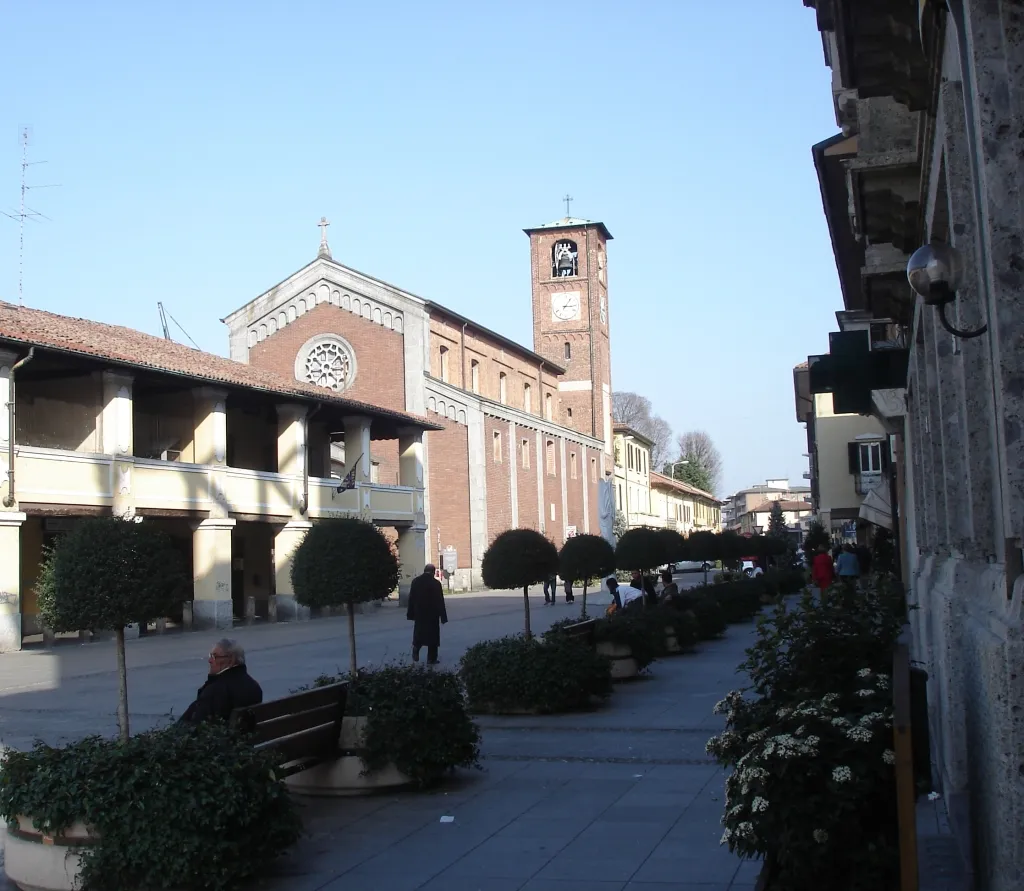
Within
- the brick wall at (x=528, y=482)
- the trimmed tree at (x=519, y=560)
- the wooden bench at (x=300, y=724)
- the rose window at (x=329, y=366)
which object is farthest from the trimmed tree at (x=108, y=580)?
the brick wall at (x=528, y=482)

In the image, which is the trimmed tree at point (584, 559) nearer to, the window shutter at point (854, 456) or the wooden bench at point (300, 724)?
the wooden bench at point (300, 724)

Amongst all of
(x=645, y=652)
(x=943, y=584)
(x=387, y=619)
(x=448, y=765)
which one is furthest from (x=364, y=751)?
(x=387, y=619)

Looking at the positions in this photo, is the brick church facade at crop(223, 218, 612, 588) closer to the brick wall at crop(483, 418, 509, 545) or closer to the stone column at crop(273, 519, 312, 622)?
the brick wall at crop(483, 418, 509, 545)

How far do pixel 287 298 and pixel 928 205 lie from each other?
4805 cm

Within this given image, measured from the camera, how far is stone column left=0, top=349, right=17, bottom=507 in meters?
24.8

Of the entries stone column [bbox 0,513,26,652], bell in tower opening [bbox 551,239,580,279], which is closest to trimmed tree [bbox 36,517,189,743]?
stone column [bbox 0,513,26,652]

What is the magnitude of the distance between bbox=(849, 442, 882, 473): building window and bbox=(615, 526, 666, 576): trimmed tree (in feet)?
78.3

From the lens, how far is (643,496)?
97062mm

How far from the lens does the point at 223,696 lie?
7.65 m

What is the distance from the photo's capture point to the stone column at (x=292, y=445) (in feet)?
117

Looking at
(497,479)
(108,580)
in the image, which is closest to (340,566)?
(108,580)

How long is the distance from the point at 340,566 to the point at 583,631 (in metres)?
4.67

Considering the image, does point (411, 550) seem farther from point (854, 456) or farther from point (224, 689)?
point (224, 689)

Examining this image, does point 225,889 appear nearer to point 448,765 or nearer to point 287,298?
point 448,765
